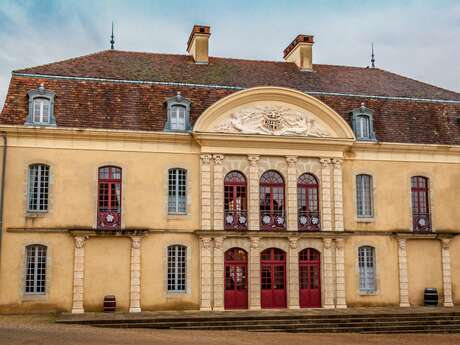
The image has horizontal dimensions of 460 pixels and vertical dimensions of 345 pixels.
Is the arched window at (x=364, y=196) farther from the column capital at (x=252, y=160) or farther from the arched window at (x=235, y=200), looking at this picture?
the arched window at (x=235, y=200)

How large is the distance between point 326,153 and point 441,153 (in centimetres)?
528

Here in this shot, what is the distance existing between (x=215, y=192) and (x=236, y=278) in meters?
3.50

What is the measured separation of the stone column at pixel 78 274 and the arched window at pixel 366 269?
11.2 meters

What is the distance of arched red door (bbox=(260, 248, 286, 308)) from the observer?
1046 inches

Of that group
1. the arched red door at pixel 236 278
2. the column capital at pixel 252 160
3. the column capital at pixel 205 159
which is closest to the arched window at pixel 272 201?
the column capital at pixel 252 160

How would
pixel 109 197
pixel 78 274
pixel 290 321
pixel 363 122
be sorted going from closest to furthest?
pixel 290 321, pixel 78 274, pixel 109 197, pixel 363 122

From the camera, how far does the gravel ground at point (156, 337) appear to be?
1702 centimetres

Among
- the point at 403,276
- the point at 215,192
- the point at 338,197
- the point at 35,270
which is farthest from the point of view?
the point at 403,276

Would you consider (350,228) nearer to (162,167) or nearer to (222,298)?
(222,298)

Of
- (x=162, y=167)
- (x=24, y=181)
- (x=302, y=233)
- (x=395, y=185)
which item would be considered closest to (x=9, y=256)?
(x=24, y=181)

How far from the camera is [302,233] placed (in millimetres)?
26828

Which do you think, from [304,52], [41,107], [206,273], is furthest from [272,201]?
[41,107]

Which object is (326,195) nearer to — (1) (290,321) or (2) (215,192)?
(2) (215,192)

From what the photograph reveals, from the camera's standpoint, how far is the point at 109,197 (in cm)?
2586
